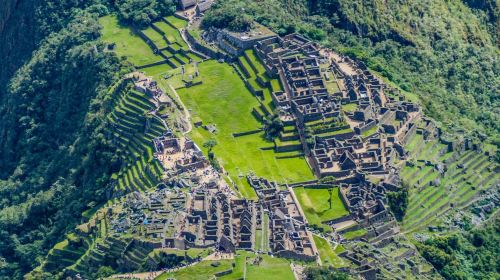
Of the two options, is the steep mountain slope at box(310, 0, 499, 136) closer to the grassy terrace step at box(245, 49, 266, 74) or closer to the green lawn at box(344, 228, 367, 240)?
the grassy terrace step at box(245, 49, 266, 74)

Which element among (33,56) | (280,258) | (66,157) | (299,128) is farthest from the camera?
(33,56)

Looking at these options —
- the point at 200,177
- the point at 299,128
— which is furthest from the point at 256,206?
the point at 299,128

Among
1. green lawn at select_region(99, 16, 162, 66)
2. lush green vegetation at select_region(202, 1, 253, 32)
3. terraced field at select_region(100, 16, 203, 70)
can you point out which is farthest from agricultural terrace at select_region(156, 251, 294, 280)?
Result: lush green vegetation at select_region(202, 1, 253, 32)

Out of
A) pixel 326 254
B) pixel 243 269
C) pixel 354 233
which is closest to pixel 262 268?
pixel 243 269

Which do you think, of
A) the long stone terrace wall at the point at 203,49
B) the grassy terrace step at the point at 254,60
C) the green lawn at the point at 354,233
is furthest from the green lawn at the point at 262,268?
the long stone terrace wall at the point at 203,49

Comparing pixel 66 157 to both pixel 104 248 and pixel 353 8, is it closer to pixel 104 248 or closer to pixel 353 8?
pixel 104 248

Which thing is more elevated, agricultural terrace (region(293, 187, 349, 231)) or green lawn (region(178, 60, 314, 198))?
agricultural terrace (region(293, 187, 349, 231))

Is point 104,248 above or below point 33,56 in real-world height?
above

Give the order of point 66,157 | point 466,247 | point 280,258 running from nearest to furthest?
point 280,258
point 466,247
point 66,157
